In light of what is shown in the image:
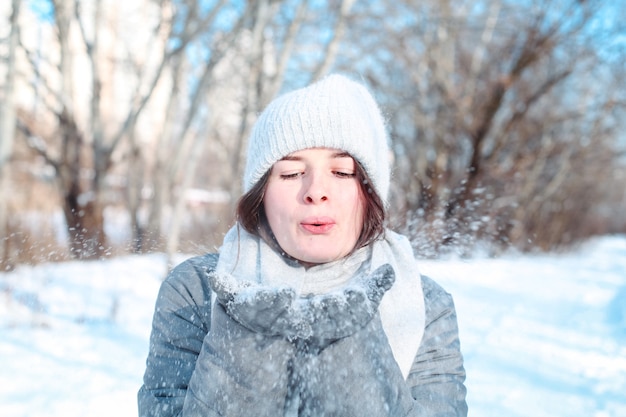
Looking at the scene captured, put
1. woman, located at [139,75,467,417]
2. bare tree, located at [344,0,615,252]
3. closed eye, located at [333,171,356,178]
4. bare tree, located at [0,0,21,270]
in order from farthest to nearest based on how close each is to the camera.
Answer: bare tree, located at [344,0,615,252]
bare tree, located at [0,0,21,270]
closed eye, located at [333,171,356,178]
woman, located at [139,75,467,417]

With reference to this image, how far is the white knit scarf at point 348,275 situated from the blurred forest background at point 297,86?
1.04 m

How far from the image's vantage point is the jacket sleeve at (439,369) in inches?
46.9

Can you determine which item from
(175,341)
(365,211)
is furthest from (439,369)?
(175,341)

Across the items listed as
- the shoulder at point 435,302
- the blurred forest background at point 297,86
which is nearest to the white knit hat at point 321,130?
the shoulder at point 435,302

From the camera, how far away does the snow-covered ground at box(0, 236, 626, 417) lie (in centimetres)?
254

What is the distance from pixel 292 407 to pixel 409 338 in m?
0.32

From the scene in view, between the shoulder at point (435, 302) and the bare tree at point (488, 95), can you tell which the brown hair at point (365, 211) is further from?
the bare tree at point (488, 95)

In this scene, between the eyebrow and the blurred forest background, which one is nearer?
the eyebrow

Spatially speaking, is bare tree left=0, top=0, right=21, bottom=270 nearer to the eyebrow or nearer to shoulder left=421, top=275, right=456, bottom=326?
the eyebrow

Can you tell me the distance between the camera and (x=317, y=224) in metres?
1.18

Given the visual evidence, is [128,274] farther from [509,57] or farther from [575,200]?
[575,200]

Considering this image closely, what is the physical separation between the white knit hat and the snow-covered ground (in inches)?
61.6

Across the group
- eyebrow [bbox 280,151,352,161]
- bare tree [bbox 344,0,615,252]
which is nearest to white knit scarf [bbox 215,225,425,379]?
eyebrow [bbox 280,151,352,161]

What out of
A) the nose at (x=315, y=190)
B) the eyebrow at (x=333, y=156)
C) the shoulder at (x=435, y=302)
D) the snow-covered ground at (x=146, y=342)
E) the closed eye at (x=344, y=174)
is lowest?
the snow-covered ground at (x=146, y=342)
